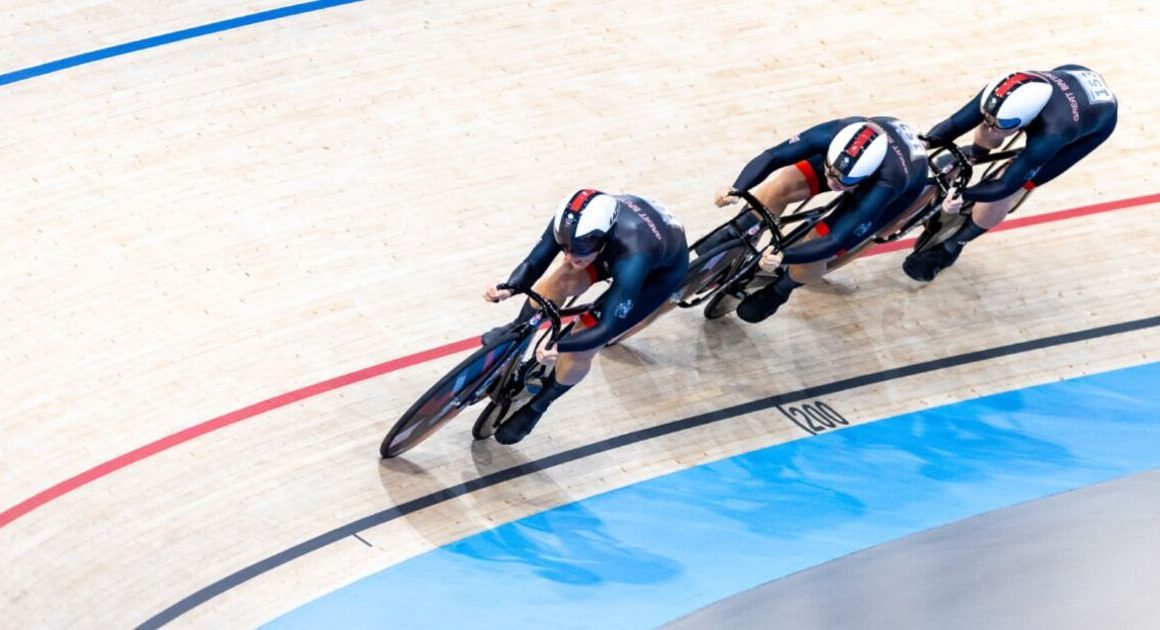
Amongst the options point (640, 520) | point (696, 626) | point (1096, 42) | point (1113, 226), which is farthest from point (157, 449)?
point (1096, 42)

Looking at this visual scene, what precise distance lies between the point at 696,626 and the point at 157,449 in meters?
2.05

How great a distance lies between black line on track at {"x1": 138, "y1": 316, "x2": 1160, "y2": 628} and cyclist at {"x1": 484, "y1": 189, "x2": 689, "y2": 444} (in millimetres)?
399

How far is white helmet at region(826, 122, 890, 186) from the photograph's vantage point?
496 cm

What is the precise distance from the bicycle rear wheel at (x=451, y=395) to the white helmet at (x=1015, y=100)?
2.08 meters

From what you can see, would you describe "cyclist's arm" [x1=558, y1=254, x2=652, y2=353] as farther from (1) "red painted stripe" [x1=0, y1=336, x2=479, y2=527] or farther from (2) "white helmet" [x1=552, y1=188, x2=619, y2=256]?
(1) "red painted stripe" [x1=0, y1=336, x2=479, y2=527]

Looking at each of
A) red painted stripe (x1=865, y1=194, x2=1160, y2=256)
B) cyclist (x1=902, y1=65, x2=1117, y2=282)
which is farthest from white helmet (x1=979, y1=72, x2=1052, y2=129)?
red painted stripe (x1=865, y1=194, x2=1160, y2=256)

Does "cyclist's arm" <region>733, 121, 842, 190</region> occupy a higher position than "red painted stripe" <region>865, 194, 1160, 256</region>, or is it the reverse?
"cyclist's arm" <region>733, 121, 842, 190</region>

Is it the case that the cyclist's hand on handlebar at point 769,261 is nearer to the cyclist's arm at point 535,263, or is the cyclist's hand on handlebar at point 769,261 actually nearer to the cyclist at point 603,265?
the cyclist at point 603,265

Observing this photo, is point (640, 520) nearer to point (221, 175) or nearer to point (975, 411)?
point (975, 411)

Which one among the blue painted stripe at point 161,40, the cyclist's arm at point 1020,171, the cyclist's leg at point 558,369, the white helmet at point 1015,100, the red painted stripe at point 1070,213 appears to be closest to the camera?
Answer: the cyclist's leg at point 558,369

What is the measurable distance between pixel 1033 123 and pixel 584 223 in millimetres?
2058

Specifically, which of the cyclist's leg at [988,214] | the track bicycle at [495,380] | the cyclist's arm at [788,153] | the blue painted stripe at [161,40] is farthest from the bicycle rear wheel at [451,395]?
the blue painted stripe at [161,40]

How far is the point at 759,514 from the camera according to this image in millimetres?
4992

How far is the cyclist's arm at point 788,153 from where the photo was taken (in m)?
5.16
